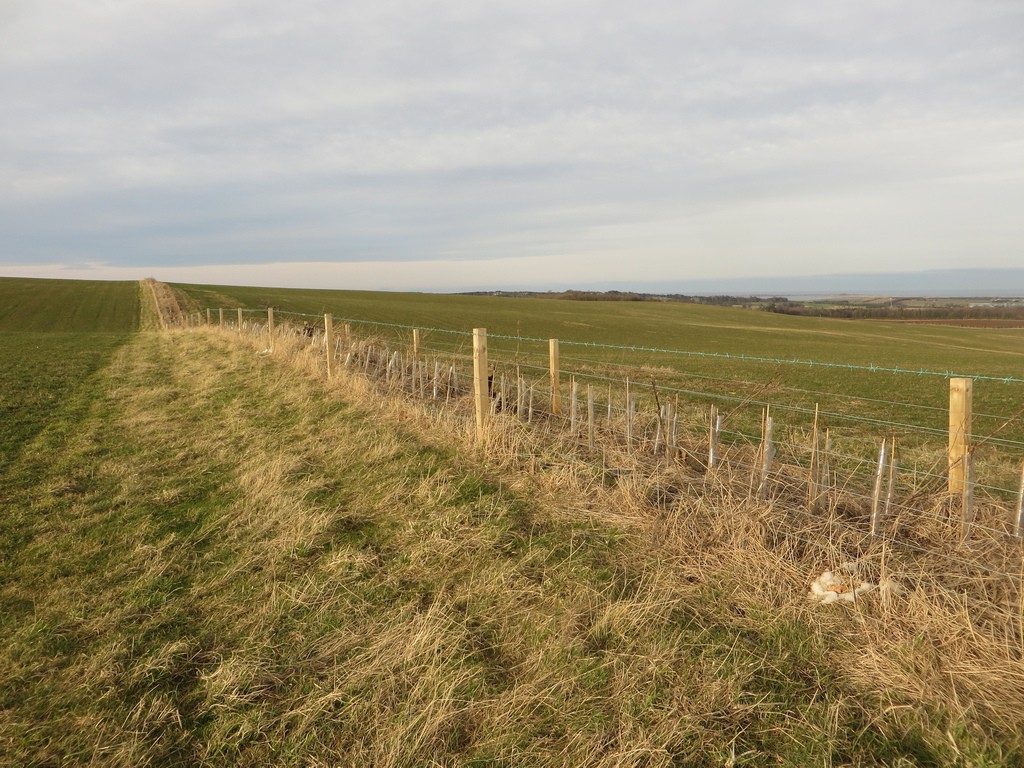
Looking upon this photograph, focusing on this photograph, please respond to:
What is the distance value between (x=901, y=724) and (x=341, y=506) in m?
4.10

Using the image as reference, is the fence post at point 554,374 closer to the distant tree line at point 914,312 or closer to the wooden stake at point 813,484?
the wooden stake at point 813,484

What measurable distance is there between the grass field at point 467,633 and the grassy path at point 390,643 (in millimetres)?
14

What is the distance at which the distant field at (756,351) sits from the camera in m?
16.0

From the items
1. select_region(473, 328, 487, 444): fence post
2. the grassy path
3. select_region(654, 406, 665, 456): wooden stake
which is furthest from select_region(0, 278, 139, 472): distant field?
select_region(654, 406, 665, 456): wooden stake

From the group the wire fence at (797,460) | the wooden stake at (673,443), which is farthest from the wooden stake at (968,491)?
the wooden stake at (673,443)

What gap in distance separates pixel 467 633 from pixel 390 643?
411mm

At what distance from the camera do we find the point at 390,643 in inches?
132

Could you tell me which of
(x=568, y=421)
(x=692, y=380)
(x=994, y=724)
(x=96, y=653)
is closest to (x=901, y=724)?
(x=994, y=724)

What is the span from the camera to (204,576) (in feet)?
13.8

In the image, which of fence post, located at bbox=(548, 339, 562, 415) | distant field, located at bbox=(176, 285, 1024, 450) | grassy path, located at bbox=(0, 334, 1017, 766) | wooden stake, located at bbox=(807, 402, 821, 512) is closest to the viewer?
grassy path, located at bbox=(0, 334, 1017, 766)

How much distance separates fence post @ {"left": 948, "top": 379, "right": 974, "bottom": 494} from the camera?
420 cm

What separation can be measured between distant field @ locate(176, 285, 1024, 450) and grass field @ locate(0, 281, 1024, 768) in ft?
6.22

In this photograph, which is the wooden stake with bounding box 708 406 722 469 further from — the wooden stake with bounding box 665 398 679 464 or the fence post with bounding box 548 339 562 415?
the fence post with bounding box 548 339 562 415

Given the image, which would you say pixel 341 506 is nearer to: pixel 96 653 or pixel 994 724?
pixel 96 653
